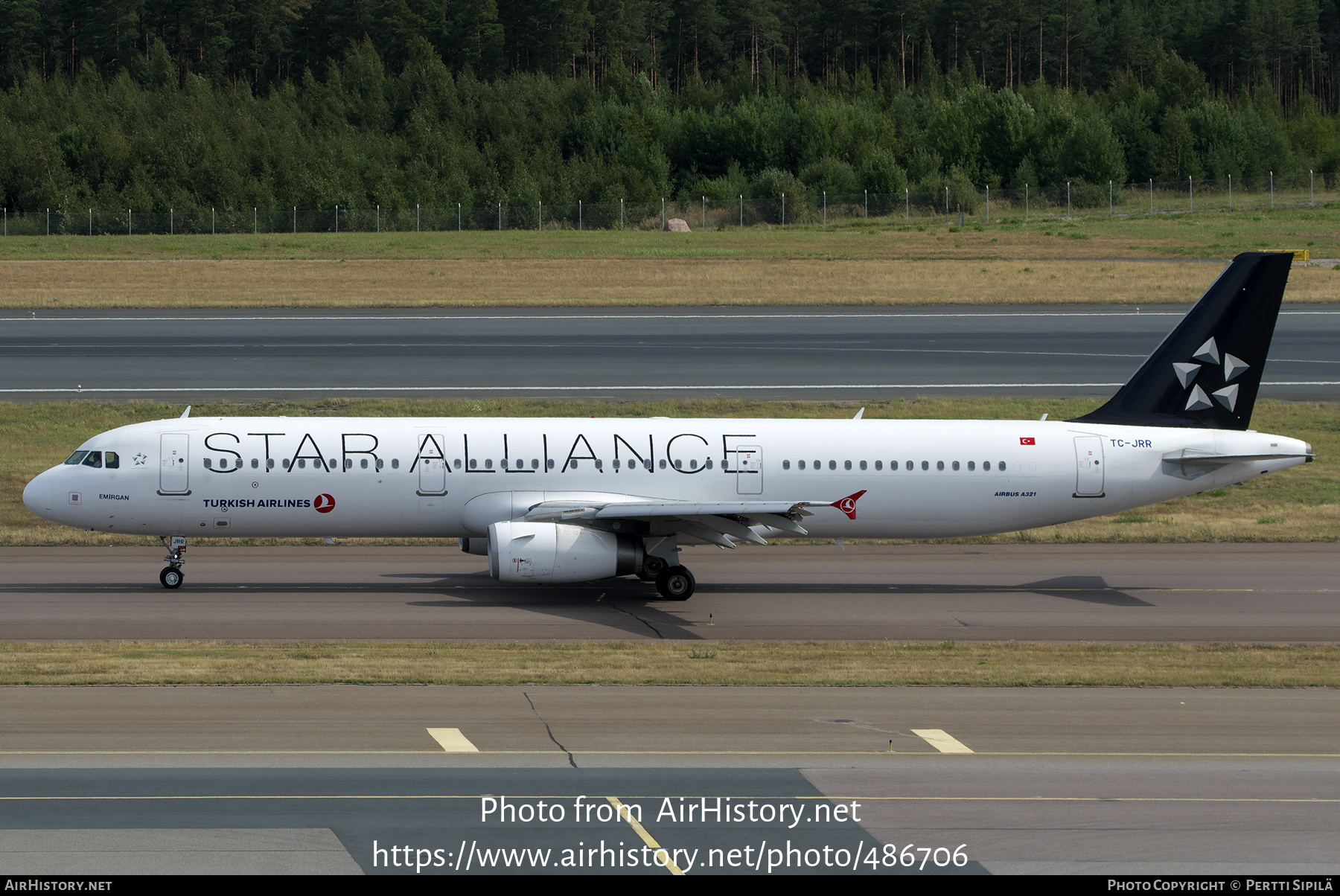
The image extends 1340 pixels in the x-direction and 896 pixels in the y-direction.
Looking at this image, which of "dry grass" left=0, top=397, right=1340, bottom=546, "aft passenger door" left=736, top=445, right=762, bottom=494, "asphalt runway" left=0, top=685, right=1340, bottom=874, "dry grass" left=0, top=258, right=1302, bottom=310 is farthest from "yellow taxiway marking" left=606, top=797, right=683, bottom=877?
"dry grass" left=0, top=258, right=1302, bottom=310

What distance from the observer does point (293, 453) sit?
3005 centimetres

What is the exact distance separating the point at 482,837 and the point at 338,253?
78409 mm

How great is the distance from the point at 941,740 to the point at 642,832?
5.67m

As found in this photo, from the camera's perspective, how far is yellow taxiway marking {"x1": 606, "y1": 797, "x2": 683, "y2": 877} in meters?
14.1

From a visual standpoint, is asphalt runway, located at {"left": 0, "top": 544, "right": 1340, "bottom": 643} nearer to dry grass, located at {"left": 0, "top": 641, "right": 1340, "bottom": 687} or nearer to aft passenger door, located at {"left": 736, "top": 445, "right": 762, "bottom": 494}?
dry grass, located at {"left": 0, "top": 641, "right": 1340, "bottom": 687}

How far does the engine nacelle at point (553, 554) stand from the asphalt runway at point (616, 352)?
21.6 m

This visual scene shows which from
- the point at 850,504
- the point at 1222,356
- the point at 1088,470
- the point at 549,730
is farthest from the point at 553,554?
the point at 1222,356

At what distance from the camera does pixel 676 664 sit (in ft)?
77.6

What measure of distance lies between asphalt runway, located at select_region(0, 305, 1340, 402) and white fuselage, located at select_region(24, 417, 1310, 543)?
62.4 ft

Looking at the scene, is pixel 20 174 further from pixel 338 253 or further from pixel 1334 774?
pixel 1334 774

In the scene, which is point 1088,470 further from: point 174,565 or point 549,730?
point 174,565

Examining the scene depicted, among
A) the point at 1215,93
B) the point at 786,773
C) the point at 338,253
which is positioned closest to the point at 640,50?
the point at 1215,93

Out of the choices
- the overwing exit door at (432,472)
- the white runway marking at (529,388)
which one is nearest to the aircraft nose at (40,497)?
the overwing exit door at (432,472)
